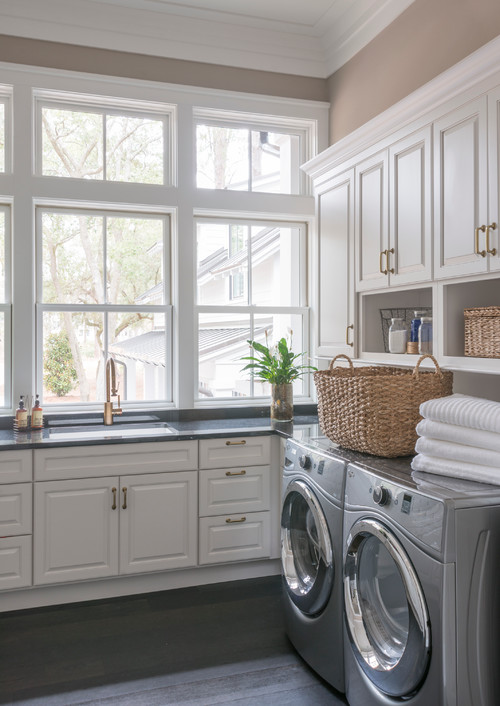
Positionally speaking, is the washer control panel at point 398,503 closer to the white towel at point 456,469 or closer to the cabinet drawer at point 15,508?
the white towel at point 456,469

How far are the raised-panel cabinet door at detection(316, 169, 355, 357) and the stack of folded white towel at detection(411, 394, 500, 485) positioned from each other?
1.22 meters

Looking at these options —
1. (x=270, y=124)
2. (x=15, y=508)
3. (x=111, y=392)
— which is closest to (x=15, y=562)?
(x=15, y=508)

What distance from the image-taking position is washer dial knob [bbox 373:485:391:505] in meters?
1.95

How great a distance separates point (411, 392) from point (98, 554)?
1.78 meters

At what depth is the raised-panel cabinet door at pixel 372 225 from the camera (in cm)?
291

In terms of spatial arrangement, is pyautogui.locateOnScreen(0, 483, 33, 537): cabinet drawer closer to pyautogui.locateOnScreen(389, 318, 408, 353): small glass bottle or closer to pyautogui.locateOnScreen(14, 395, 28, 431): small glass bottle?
pyautogui.locateOnScreen(14, 395, 28, 431): small glass bottle

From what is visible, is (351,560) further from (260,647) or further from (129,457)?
(129,457)

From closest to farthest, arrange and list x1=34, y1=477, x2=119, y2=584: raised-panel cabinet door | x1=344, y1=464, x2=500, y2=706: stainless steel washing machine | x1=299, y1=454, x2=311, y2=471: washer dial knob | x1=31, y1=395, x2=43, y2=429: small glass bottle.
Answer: x1=344, y1=464, x2=500, y2=706: stainless steel washing machine → x1=299, y1=454, x2=311, y2=471: washer dial knob → x1=34, y1=477, x2=119, y2=584: raised-panel cabinet door → x1=31, y1=395, x2=43, y2=429: small glass bottle

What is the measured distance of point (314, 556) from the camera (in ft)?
8.30

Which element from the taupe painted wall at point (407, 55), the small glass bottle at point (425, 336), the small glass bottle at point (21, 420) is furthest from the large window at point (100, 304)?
the small glass bottle at point (425, 336)

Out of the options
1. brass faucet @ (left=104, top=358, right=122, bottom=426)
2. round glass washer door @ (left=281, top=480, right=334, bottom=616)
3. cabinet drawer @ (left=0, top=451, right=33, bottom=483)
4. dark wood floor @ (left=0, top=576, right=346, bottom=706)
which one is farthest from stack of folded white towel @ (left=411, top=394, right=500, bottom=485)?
brass faucet @ (left=104, top=358, right=122, bottom=426)

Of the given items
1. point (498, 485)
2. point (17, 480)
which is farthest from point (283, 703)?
point (17, 480)

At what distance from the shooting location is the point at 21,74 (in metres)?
3.44

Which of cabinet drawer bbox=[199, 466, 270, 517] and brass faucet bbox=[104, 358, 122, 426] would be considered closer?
cabinet drawer bbox=[199, 466, 270, 517]
